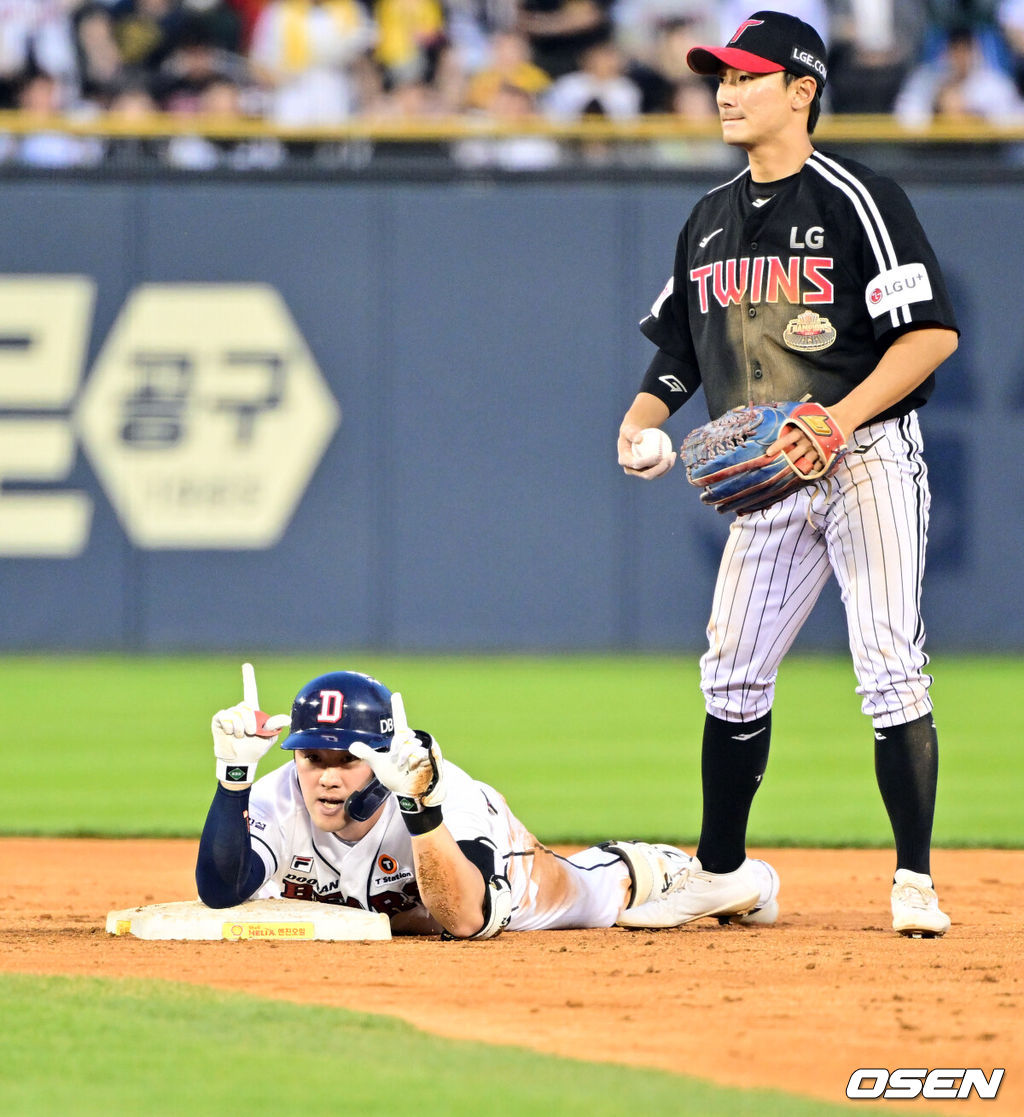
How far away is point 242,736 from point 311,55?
9851 mm

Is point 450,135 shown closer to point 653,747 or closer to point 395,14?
point 395,14

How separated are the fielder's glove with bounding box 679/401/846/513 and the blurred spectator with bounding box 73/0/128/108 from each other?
9.56m

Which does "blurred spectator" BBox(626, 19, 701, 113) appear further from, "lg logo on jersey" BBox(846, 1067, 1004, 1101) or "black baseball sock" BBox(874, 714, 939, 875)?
"lg logo on jersey" BBox(846, 1067, 1004, 1101)

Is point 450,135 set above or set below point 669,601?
above

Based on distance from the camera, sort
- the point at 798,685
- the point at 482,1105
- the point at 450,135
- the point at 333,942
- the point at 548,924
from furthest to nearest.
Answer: the point at 450,135 → the point at 798,685 → the point at 548,924 → the point at 333,942 → the point at 482,1105

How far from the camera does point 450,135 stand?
507 inches

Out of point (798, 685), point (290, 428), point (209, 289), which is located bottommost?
point (798, 685)

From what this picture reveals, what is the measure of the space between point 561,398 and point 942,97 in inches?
130

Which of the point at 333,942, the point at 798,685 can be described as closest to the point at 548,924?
the point at 333,942

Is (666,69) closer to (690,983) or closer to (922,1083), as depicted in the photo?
(690,983)

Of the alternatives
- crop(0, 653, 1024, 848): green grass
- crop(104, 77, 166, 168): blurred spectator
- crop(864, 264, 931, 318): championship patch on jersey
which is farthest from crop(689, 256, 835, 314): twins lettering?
crop(104, 77, 166, 168): blurred spectator

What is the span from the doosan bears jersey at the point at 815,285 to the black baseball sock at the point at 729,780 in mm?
811

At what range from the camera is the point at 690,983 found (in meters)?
4.04

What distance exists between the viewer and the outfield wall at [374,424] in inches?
509
